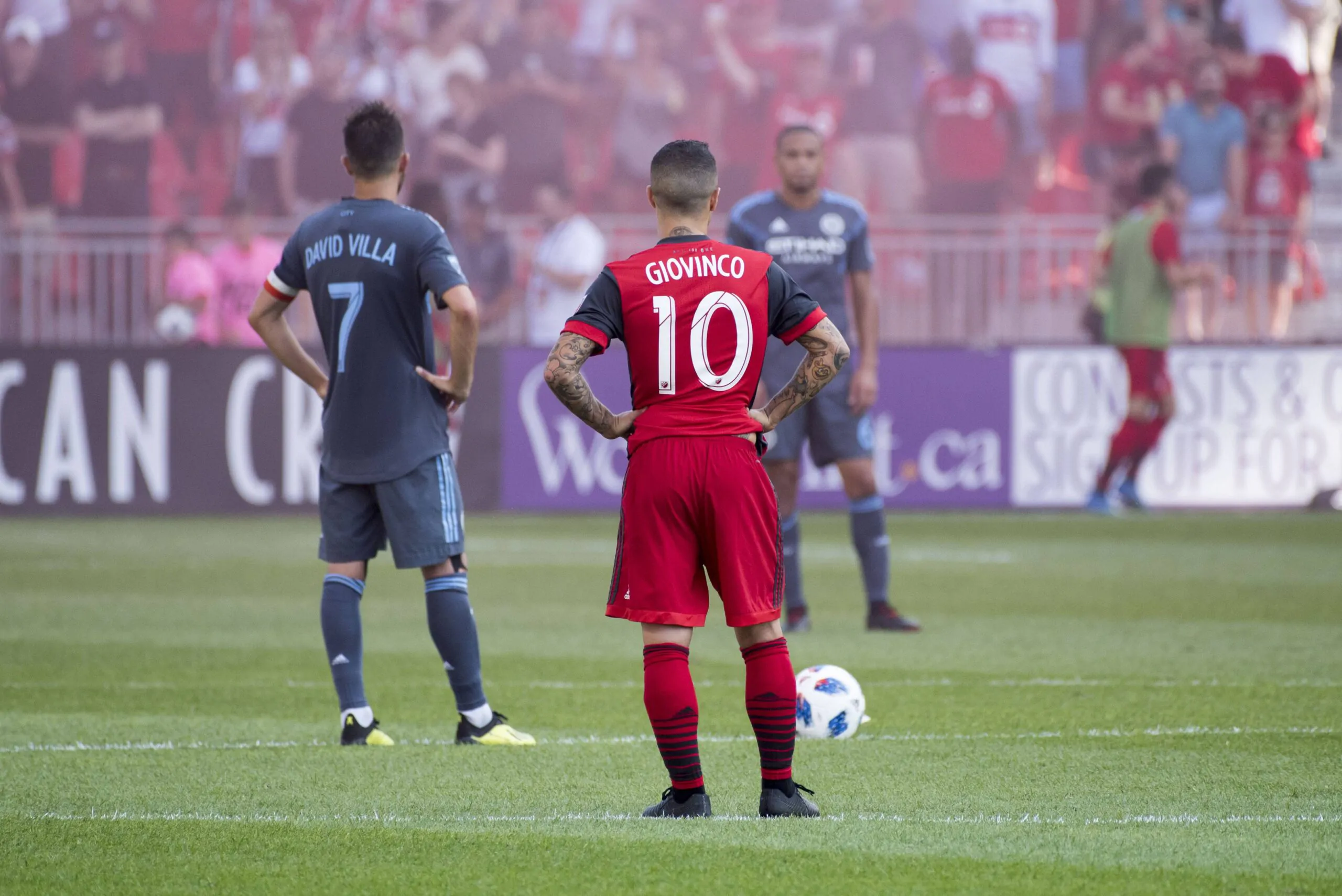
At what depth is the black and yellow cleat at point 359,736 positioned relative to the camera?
605cm

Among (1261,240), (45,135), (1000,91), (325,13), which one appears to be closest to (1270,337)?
(1261,240)

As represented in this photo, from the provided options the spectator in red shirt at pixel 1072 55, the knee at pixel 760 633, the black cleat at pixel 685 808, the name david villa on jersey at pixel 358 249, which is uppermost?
the spectator in red shirt at pixel 1072 55

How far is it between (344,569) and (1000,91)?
1456 centimetres

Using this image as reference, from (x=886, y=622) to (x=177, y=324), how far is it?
963cm

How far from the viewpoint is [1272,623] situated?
30.5 ft

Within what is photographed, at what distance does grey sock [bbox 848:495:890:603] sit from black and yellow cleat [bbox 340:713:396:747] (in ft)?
11.8

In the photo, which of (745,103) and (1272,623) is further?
(745,103)

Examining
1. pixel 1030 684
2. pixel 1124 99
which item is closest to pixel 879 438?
pixel 1124 99

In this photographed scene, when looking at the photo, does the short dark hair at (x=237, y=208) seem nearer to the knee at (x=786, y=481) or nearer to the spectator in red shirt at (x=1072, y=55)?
the spectator in red shirt at (x=1072, y=55)

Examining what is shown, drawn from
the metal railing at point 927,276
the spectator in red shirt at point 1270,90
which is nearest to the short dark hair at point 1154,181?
the metal railing at point 927,276

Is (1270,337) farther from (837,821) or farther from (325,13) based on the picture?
(837,821)

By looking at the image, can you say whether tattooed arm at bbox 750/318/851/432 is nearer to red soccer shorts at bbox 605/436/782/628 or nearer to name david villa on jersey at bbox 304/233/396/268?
red soccer shorts at bbox 605/436/782/628

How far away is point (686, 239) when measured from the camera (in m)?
4.67

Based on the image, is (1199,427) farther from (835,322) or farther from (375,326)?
(375,326)
